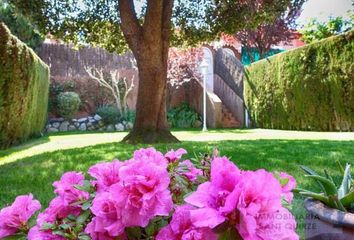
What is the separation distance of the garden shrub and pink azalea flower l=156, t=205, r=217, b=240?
47.4 ft

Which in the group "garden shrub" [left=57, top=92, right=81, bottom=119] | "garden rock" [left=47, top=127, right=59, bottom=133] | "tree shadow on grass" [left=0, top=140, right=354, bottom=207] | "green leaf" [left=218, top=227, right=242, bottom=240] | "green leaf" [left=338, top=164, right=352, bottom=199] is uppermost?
"garden shrub" [left=57, top=92, right=81, bottom=119]

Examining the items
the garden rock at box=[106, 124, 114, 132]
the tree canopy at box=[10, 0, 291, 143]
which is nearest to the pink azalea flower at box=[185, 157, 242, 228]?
the tree canopy at box=[10, 0, 291, 143]

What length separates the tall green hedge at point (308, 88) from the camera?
31.5 ft

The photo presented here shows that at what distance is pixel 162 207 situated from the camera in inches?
32.8

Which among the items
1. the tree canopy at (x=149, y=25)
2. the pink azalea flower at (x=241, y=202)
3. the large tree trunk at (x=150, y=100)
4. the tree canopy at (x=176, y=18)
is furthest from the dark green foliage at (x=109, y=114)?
the pink azalea flower at (x=241, y=202)

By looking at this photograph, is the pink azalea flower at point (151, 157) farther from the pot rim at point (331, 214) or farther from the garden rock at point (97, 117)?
the garden rock at point (97, 117)

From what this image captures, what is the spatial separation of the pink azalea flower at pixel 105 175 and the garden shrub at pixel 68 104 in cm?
A: 1424

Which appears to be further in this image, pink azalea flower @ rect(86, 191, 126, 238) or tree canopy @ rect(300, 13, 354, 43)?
tree canopy @ rect(300, 13, 354, 43)

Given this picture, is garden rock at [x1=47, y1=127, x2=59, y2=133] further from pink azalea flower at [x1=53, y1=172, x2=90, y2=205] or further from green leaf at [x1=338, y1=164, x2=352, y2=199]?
green leaf at [x1=338, y1=164, x2=352, y2=199]

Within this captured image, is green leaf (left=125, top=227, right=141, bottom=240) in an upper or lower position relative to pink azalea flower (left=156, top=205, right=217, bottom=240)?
lower

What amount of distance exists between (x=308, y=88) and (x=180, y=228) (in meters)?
10.9

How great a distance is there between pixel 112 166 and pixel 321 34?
18.7 metres

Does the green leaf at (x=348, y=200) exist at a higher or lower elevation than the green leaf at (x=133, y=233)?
higher

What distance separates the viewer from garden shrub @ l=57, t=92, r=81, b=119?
14766 mm
